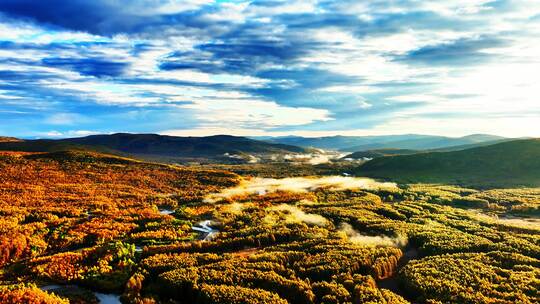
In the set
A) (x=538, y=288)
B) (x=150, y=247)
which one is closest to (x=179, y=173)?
(x=150, y=247)

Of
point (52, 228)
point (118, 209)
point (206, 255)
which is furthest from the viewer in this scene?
point (118, 209)

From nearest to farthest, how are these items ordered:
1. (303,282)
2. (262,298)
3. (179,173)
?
(262,298) < (303,282) < (179,173)

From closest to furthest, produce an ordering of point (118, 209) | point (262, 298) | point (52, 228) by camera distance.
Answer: point (262, 298), point (52, 228), point (118, 209)

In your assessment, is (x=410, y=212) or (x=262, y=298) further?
(x=410, y=212)

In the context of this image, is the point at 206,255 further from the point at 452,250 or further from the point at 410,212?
the point at 410,212

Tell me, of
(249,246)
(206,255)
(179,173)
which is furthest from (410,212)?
(179,173)

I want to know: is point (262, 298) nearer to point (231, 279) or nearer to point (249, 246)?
point (231, 279)
